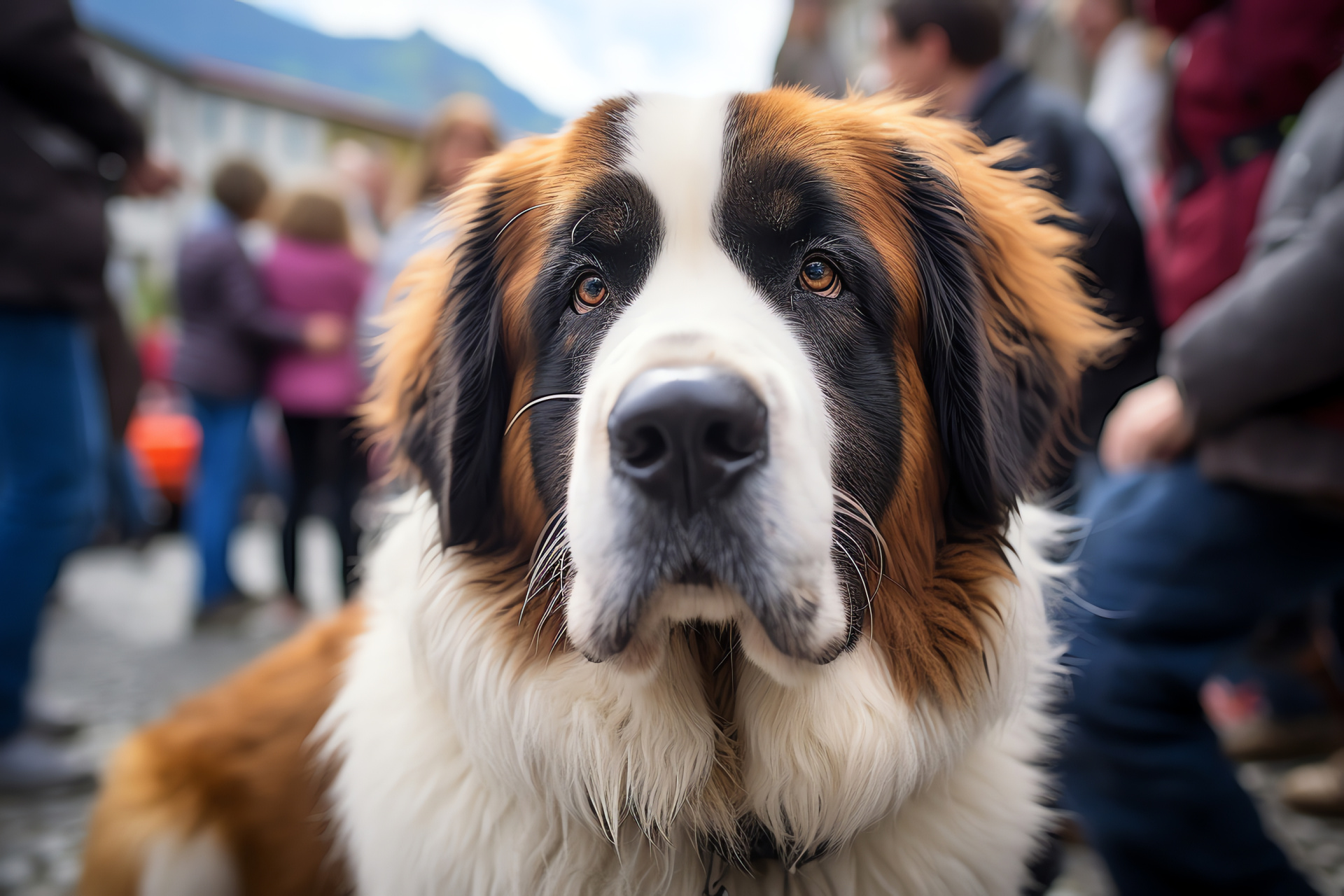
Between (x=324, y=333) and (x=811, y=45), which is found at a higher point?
(x=811, y=45)

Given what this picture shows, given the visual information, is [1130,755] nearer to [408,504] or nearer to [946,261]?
[946,261]

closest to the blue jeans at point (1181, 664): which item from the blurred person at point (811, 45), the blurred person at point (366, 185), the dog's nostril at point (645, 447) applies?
the dog's nostril at point (645, 447)

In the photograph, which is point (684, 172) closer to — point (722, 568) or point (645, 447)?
point (645, 447)

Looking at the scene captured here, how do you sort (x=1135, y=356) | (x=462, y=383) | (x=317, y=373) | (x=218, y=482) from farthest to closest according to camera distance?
(x=218, y=482) → (x=317, y=373) → (x=1135, y=356) → (x=462, y=383)

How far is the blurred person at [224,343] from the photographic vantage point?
477 centimetres

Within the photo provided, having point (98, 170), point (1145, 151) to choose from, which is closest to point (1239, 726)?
point (1145, 151)

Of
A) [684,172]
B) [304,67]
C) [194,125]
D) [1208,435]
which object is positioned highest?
[304,67]

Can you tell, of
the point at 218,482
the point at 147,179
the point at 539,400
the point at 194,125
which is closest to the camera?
the point at 539,400

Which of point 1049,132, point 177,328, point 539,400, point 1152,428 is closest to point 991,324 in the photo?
point 1152,428

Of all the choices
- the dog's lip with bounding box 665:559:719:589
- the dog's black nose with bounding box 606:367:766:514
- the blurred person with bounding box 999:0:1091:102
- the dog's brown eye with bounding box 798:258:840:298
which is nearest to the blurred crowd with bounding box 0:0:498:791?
the dog's brown eye with bounding box 798:258:840:298

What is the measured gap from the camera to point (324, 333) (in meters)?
4.80

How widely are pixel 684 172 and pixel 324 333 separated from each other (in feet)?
12.8

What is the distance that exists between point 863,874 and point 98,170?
3.22m

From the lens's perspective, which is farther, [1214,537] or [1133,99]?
[1133,99]
